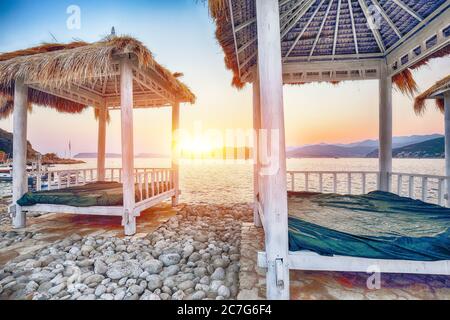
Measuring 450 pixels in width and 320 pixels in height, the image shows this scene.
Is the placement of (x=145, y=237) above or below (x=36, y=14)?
below

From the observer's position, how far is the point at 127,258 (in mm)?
2576

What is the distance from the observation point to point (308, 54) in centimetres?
385

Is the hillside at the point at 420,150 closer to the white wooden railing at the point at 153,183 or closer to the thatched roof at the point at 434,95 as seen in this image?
the thatched roof at the point at 434,95

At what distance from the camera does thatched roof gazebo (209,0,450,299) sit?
1.57m

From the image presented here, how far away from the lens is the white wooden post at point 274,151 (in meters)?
1.56

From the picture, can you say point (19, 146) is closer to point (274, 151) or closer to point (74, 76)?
point (74, 76)

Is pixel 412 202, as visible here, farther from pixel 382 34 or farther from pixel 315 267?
pixel 382 34

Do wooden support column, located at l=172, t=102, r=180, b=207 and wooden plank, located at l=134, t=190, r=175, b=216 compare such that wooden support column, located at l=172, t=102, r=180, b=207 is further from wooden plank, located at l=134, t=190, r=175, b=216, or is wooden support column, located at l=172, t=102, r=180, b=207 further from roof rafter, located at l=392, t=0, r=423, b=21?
roof rafter, located at l=392, t=0, r=423, b=21

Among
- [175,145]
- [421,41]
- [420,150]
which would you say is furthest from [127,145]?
[420,150]

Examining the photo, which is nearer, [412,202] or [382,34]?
[412,202]

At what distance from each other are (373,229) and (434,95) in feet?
11.9

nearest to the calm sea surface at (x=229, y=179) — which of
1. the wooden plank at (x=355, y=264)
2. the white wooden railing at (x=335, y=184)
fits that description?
the white wooden railing at (x=335, y=184)

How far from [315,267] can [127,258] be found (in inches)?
85.0

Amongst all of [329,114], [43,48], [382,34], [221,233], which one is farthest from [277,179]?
[329,114]
